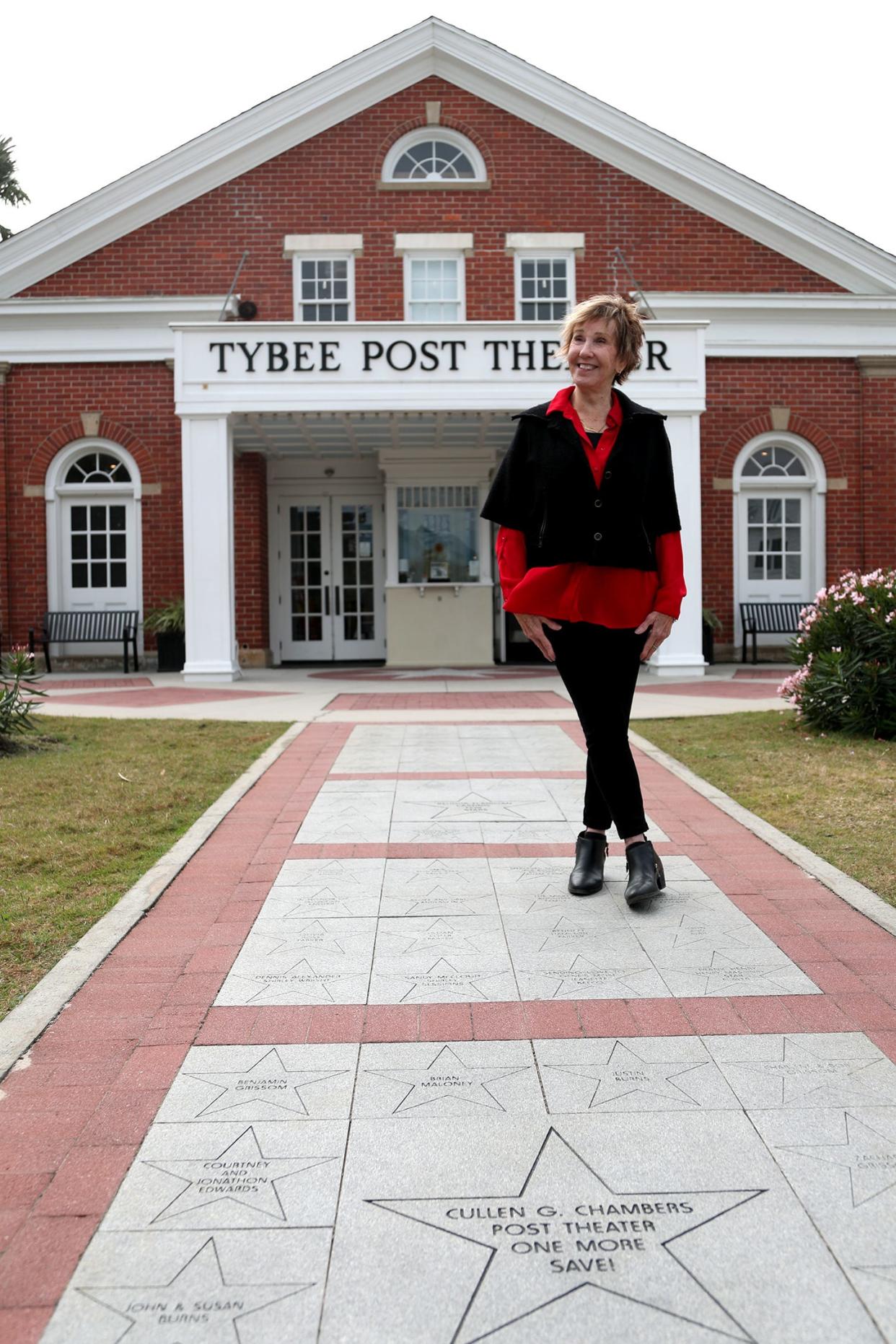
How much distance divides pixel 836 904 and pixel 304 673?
1263 cm

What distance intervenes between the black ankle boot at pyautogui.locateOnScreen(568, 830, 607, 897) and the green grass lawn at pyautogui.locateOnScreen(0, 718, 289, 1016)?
1.80m

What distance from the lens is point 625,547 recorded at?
423 cm

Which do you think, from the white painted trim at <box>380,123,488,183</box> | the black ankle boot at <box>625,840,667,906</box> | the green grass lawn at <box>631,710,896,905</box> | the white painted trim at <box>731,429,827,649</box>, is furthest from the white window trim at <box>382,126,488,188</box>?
the black ankle boot at <box>625,840,667,906</box>

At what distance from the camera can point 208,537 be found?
48.2ft

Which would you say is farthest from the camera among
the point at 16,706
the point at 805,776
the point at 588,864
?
the point at 16,706

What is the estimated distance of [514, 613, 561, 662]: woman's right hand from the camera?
434 centimetres

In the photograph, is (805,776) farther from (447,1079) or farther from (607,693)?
(447,1079)

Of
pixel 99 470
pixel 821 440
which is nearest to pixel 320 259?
pixel 99 470

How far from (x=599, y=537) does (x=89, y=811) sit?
3.53 meters

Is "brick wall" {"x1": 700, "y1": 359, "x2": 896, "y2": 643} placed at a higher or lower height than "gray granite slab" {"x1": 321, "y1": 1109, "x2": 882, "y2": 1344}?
higher

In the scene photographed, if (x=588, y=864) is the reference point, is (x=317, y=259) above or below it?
above

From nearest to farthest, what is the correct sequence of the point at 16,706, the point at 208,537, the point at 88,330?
the point at 16,706
the point at 208,537
the point at 88,330

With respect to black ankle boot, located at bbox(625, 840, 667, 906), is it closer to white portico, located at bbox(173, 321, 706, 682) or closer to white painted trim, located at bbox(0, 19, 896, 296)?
white portico, located at bbox(173, 321, 706, 682)

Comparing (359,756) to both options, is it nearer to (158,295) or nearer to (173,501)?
(173,501)
